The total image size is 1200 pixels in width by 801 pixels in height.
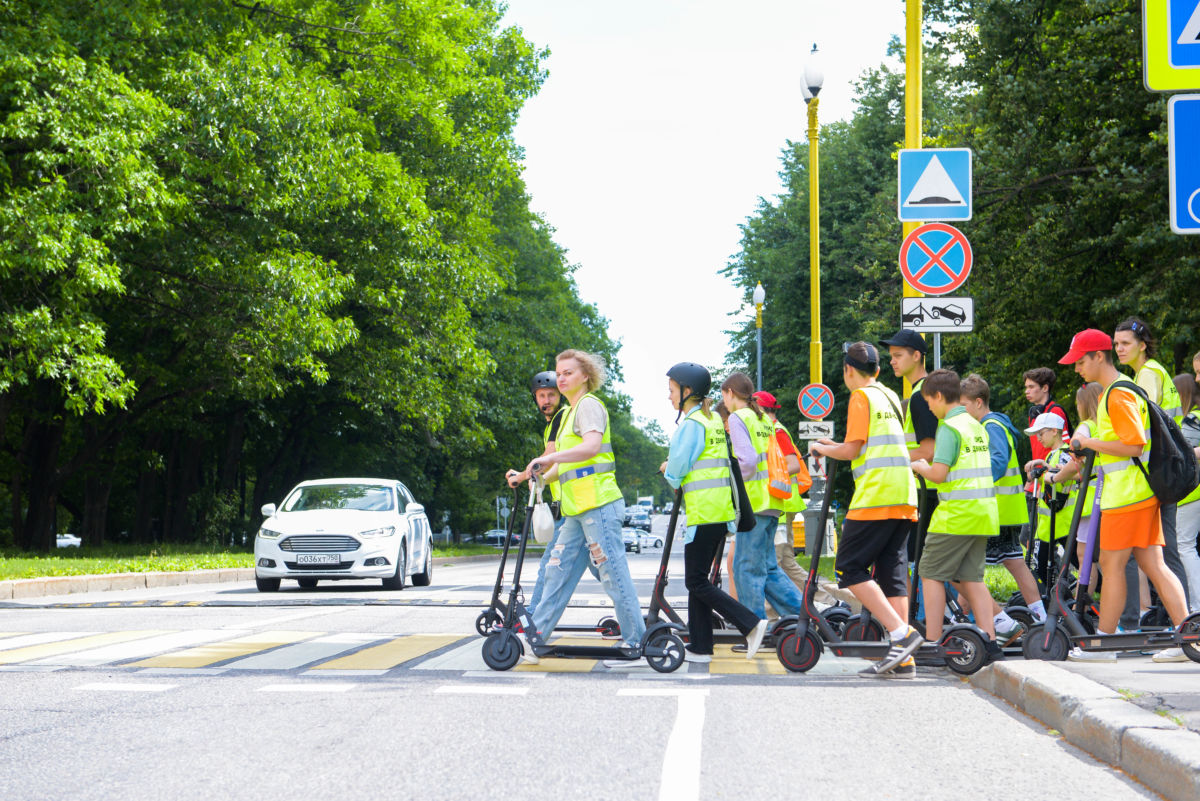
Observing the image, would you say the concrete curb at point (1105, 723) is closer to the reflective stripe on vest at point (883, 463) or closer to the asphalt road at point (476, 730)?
the asphalt road at point (476, 730)

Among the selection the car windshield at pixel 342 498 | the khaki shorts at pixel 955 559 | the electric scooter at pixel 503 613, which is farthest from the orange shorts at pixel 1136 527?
the car windshield at pixel 342 498

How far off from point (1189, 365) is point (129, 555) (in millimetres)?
18157

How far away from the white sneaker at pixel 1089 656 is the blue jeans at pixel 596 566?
2.47 meters

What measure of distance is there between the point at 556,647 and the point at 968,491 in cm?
256

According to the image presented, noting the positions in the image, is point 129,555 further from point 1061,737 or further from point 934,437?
point 1061,737

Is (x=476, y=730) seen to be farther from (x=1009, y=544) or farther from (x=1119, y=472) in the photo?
(x=1009, y=544)

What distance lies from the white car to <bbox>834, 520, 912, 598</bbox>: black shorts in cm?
1055

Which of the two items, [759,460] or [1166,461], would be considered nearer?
[1166,461]

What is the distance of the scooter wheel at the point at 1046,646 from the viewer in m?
8.00

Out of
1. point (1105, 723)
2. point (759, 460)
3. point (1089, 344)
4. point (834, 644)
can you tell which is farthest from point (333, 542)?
point (1105, 723)

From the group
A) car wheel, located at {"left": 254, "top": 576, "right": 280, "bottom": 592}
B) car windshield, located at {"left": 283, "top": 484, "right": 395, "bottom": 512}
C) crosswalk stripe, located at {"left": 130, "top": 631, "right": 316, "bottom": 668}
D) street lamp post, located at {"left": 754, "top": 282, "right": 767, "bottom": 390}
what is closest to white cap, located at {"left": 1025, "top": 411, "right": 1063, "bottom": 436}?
crosswalk stripe, located at {"left": 130, "top": 631, "right": 316, "bottom": 668}

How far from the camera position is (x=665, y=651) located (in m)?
8.30

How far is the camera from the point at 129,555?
25.8 m

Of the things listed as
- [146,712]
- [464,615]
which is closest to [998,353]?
[464,615]
